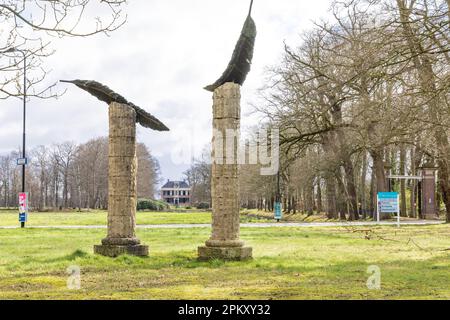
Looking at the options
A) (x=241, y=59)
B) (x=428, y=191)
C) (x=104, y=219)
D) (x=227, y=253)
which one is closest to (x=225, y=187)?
(x=227, y=253)

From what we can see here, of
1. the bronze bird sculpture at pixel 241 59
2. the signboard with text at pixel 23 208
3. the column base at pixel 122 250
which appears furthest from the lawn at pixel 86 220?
the bronze bird sculpture at pixel 241 59

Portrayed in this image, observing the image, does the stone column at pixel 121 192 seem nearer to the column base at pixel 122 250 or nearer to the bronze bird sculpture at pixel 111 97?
the column base at pixel 122 250

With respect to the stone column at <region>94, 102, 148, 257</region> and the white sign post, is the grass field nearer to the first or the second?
the white sign post

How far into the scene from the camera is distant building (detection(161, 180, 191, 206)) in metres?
133

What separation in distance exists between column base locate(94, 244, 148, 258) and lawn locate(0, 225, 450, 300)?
0.34 meters

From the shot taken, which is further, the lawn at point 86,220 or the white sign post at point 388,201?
the lawn at point 86,220

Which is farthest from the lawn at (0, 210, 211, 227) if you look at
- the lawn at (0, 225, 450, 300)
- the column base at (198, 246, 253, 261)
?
the column base at (198, 246, 253, 261)

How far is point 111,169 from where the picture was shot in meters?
15.4

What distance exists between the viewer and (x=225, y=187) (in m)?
14.5

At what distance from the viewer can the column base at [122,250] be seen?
49.5 ft

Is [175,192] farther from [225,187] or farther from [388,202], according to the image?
[225,187]

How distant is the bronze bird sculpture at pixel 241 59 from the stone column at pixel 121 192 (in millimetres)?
2449
